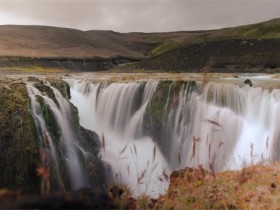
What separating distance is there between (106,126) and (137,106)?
6.89ft

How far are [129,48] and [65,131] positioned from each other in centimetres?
14324

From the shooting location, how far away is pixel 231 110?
68.0 feet

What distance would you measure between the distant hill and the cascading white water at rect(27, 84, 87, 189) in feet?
19.6

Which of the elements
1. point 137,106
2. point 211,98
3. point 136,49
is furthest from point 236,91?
point 136,49

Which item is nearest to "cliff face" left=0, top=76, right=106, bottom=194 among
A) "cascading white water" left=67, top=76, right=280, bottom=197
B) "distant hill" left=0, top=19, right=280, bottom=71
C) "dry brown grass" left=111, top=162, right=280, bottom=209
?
"cascading white water" left=67, top=76, right=280, bottom=197

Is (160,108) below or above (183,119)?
above

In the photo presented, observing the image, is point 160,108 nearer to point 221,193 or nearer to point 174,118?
point 174,118

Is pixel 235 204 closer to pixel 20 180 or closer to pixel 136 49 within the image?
pixel 20 180

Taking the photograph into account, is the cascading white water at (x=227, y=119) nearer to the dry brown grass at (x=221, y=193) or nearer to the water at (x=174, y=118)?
the water at (x=174, y=118)

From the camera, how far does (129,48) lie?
156 metres

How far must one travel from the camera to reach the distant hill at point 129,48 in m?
55.7

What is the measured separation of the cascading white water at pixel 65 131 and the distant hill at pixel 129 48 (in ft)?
19.6

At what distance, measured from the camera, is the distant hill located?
183 feet

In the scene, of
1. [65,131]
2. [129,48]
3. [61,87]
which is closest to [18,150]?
[65,131]
